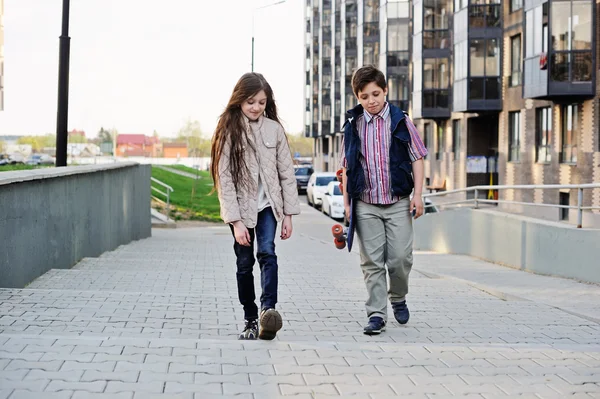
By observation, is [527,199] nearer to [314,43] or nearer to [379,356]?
[379,356]

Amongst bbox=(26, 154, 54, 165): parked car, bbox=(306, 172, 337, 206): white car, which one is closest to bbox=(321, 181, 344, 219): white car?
bbox=(306, 172, 337, 206): white car

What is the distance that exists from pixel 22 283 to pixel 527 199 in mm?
27587

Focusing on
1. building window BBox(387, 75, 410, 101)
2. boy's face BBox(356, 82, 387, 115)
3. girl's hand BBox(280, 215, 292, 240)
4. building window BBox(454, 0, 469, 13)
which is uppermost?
building window BBox(454, 0, 469, 13)

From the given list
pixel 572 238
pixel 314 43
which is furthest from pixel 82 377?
pixel 314 43

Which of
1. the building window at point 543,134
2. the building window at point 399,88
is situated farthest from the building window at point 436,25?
the building window at point 543,134

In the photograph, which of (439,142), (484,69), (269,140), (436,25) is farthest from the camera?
(439,142)

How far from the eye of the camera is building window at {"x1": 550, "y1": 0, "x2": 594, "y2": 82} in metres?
29.1

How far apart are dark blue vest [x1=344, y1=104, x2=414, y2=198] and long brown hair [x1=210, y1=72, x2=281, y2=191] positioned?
0.87 meters

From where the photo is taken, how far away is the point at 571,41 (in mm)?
29422

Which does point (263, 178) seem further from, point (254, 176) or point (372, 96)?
point (372, 96)

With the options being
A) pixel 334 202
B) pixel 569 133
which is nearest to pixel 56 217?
pixel 569 133

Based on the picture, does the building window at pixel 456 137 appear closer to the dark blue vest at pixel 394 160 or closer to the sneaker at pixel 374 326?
the dark blue vest at pixel 394 160

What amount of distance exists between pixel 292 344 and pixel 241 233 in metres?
0.77

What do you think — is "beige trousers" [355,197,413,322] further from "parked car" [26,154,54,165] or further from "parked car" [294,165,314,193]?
"parked car" [294,165,314,193]
